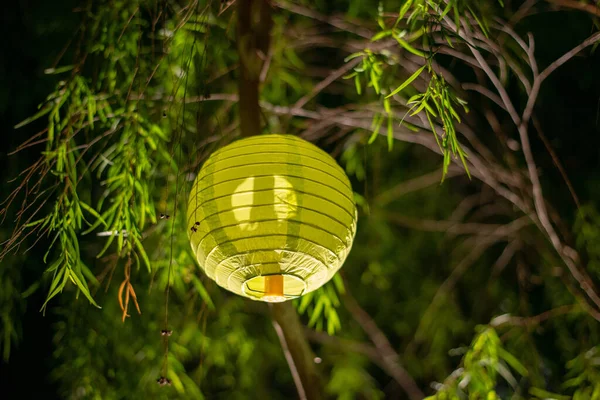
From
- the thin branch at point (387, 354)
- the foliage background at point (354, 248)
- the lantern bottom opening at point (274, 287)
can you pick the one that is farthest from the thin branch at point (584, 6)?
the thin branch at point (387, 354)

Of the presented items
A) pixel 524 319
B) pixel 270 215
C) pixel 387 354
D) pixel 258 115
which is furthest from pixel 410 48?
pixel 387 354

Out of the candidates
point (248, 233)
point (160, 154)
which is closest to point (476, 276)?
point (160, 154)

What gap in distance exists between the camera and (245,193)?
4.33ft

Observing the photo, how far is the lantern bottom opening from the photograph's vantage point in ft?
4.63

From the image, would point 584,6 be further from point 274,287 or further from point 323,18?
point 274,287

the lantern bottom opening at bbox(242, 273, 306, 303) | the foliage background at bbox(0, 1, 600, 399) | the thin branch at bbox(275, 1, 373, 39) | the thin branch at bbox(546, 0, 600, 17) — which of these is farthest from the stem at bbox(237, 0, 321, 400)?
the thin branch at bbox(546, 0, 600, 17)

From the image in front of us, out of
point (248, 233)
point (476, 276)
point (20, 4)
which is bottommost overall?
point (248, 233)

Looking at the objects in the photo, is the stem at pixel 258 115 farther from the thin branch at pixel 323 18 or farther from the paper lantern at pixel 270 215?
the paper lantern at pixel 270 215

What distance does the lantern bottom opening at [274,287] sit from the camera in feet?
4.63

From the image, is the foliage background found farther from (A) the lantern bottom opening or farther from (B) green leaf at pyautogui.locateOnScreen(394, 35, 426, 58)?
(A) the lantern bottom opening

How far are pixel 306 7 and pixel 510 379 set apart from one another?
5.23 ft

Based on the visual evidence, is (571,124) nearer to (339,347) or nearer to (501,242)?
(501,242)

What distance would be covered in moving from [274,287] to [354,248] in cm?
158

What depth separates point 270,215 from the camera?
130cm
